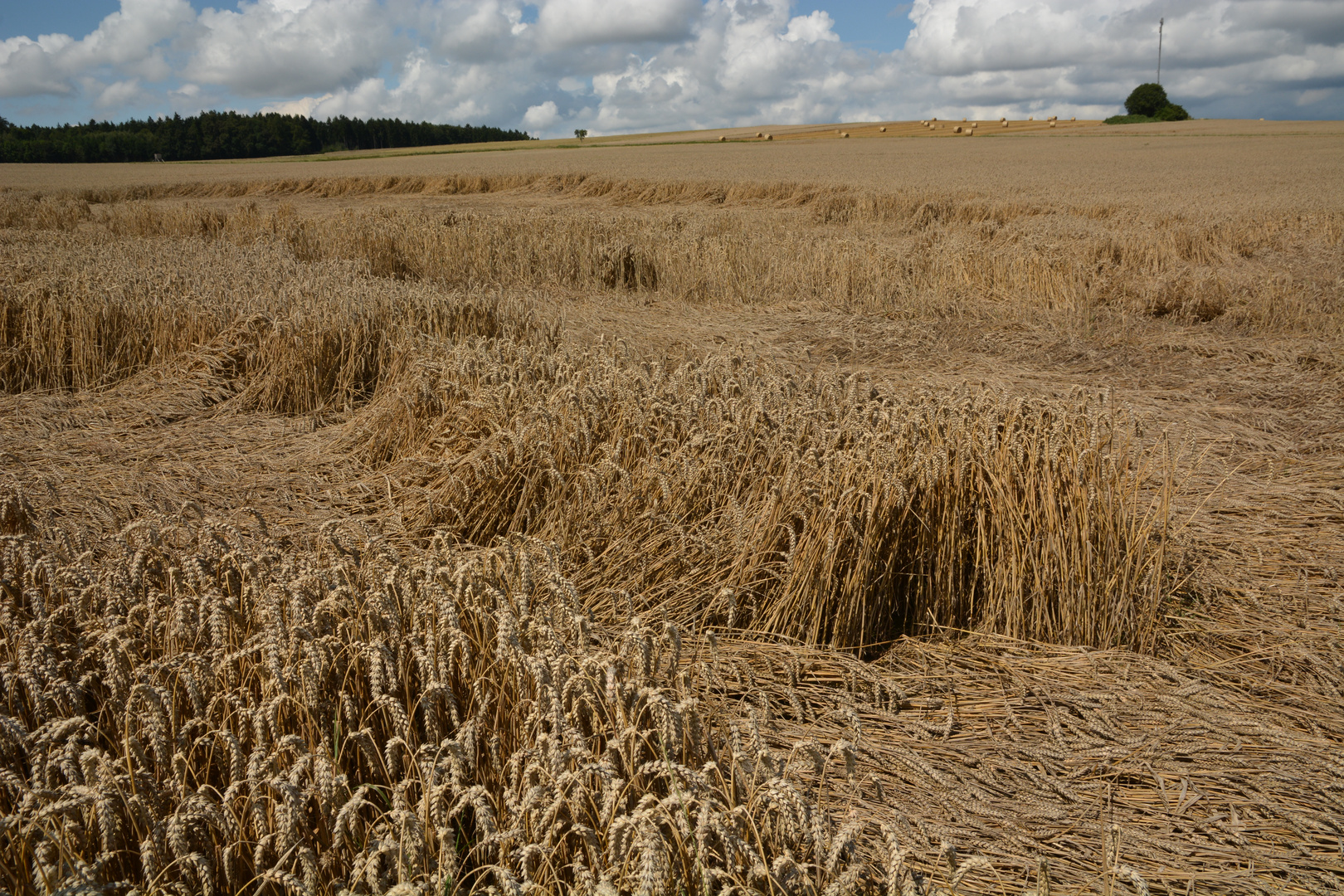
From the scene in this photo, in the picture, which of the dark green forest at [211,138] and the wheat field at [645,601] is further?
the dark green forest at [211,138]

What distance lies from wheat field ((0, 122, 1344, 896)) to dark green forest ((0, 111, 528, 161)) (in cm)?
7969

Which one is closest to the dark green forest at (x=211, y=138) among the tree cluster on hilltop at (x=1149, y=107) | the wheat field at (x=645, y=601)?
the tree cluster on hilltop at (x=1149, y=107)

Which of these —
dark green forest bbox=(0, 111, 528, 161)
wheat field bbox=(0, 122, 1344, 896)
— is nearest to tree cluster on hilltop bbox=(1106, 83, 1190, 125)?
dark green forest bbox=(0, 111, 528, 161)

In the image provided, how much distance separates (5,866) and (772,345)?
17.1 feet

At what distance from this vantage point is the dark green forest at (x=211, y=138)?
215 ft

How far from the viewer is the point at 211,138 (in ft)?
258

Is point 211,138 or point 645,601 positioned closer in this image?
point 645,601

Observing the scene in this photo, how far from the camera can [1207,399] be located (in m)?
5.02

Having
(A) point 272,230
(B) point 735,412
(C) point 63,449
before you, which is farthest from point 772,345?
(A) point 272,230

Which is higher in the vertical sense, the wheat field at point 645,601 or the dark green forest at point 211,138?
the dark green forest at point 211,138

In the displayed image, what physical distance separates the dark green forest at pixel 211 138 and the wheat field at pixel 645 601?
3137 inches

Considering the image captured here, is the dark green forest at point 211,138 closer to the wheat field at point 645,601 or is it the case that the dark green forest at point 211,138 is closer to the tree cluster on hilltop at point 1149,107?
the tree cluster on hilltop at point 1149,107

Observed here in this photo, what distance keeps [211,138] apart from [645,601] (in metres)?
95.2

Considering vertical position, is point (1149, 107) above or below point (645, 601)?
above
